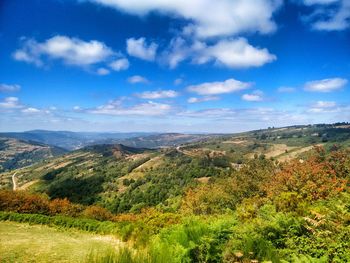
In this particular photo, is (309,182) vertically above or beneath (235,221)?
beneath

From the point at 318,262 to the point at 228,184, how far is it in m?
39.4

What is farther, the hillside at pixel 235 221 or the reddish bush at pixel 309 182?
the reddish bush at pixel 309 182

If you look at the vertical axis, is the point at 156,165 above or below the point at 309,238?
below

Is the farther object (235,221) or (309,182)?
(309,182)

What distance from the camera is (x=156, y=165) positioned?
15825cm

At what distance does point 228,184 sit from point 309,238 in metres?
37.0

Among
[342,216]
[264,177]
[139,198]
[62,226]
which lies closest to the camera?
[342,216]

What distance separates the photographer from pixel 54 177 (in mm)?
166375

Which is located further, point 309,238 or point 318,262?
point 309,238

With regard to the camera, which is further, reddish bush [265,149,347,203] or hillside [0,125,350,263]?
reddish bush [265,149,347,203]

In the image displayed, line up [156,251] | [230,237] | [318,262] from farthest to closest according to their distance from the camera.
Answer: [230,237] < [318,262] < [156,251]

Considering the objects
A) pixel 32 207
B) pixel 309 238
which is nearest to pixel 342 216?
pixel 309 238

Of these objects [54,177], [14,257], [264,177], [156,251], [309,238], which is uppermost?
[156,251]

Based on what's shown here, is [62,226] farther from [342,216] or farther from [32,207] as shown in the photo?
[342,216]
